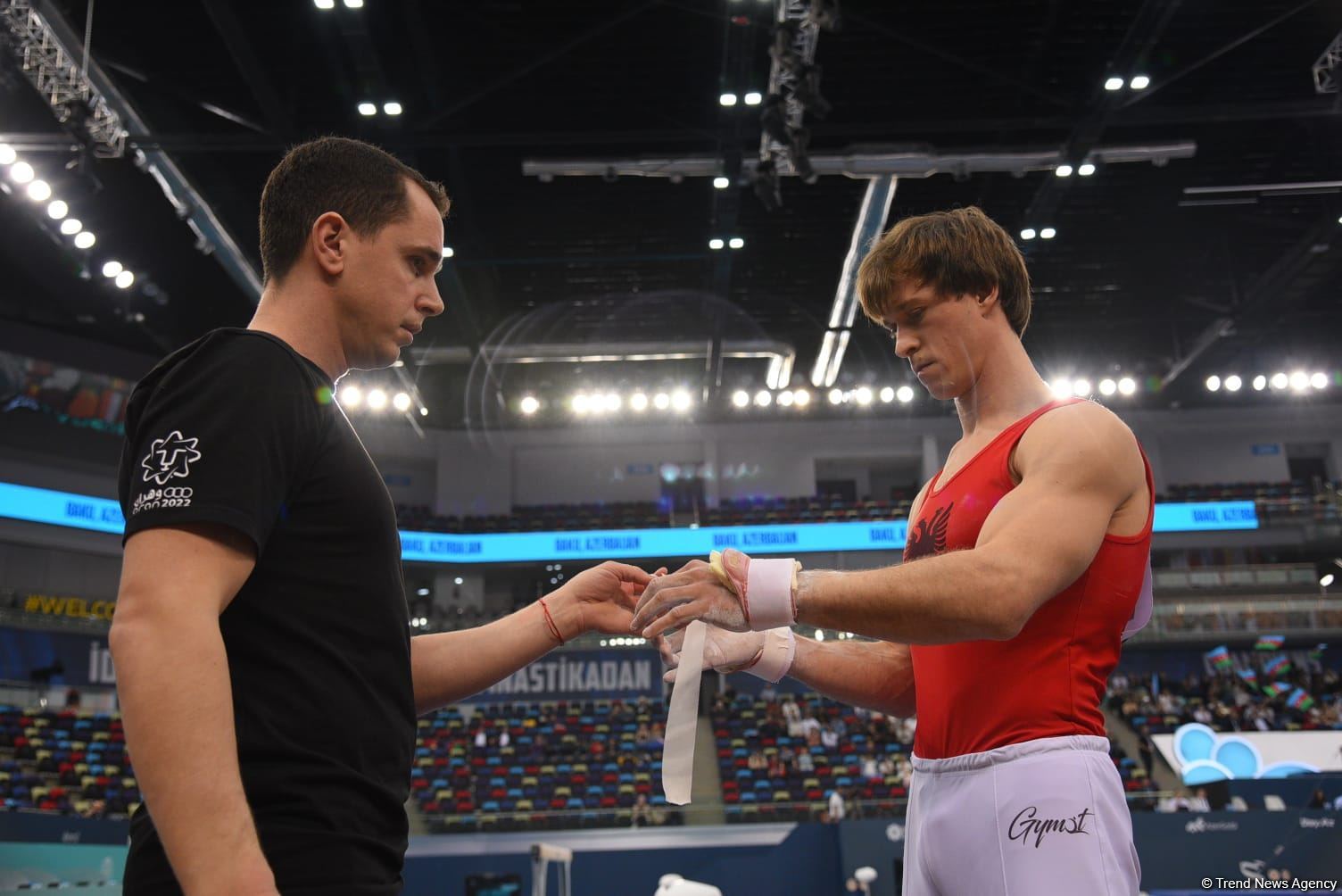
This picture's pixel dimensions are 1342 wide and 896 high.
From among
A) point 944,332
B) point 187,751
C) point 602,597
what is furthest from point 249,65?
point 187,751

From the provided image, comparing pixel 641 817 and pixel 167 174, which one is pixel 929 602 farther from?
pixel 167 174

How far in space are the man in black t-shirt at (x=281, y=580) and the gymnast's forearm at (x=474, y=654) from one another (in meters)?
0.38

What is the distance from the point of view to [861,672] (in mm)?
2453

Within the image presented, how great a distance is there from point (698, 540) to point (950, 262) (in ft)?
82.3

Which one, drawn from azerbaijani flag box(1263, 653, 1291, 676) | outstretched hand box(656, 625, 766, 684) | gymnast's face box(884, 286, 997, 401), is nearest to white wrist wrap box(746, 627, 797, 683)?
outstretched hand box(656, 625, 766, 684)

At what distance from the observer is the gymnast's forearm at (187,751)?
120cm

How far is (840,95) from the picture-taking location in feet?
48.1

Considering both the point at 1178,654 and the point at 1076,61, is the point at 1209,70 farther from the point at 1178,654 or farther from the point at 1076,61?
the point at 1178,654

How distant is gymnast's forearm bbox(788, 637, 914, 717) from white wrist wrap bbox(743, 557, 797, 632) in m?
0.67

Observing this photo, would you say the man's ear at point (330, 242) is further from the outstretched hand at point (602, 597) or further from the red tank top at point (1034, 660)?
the red tank top at point (1034, 660)

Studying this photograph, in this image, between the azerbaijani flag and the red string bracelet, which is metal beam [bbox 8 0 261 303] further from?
the azerbaijani flag

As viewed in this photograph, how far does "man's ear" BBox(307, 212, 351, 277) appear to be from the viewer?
1.71 meters

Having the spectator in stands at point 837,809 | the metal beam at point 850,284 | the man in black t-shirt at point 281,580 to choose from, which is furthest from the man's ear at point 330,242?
the spectator in stands at point 837,809

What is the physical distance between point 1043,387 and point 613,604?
1.11 m
